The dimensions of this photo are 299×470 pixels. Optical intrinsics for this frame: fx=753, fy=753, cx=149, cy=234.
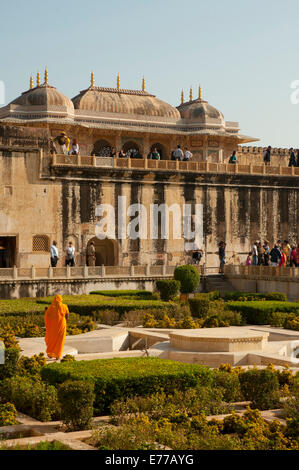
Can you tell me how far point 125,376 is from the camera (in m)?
10.2

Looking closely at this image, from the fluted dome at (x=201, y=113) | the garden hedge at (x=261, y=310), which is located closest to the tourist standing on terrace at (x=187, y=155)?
the fluted dome at (x=201, y=113)

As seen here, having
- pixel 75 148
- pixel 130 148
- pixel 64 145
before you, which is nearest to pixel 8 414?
pixel 75 148

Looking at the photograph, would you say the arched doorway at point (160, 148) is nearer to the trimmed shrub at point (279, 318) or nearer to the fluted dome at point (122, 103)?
the fluted dome at point (122, 103)

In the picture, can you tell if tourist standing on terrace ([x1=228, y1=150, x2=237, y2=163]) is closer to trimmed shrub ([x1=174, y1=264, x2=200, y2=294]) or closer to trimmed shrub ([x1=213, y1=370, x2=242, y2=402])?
trimmed shrub ([x1=174, y1=264, x2=200, y2=294])

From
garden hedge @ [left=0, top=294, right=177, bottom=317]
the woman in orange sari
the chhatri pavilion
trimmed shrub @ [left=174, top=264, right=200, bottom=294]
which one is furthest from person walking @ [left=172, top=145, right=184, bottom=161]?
the woman in orange sari

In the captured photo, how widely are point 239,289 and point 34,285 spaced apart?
7.63 m

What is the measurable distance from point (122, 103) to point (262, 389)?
26.6 m

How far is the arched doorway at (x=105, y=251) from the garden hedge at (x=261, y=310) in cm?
1180

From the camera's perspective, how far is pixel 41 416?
9672 mm

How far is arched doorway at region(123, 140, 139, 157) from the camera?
3534 centimetres

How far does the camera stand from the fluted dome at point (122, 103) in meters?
34.8

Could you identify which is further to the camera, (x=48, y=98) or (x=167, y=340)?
(x=48, y=98)

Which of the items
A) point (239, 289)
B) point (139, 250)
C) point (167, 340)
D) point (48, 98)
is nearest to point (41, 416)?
point (167, 340)

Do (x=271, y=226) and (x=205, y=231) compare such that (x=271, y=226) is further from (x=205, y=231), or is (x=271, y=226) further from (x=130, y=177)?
(x=130, y=177)
